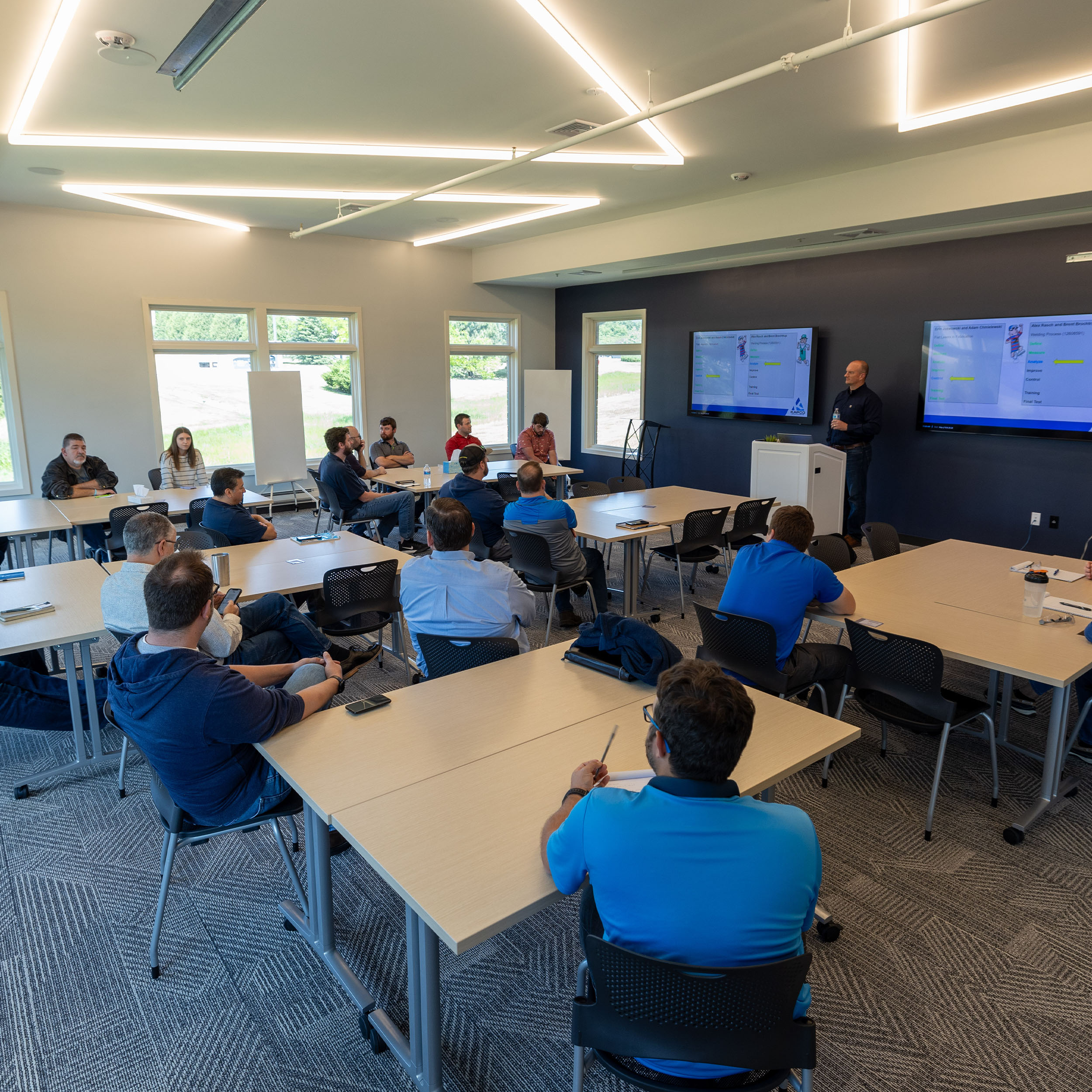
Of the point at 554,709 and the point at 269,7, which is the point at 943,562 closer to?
the point at 554,709

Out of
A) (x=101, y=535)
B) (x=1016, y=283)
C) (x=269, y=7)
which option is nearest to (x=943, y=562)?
(x=1016, y=283)

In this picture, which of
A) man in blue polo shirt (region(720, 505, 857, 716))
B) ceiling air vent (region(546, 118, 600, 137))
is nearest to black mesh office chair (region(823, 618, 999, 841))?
man in blue polo shirt (region(720, 505, 857, 716))

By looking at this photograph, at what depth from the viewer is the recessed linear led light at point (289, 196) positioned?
7.29 m

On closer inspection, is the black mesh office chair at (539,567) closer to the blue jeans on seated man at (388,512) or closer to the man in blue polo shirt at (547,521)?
the man in blue polo shirt at (547,521)

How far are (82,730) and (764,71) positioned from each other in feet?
14.7

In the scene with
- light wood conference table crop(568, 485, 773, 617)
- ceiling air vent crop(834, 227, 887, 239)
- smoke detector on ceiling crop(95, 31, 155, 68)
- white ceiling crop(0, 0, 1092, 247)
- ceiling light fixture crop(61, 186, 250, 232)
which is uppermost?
ceiling light fixture crop(61, 186, 250, 232)

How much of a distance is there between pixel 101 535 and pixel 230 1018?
5470mm

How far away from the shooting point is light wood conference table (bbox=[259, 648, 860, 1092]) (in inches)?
64.9

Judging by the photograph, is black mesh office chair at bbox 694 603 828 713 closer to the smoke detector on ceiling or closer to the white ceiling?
the white ceiling

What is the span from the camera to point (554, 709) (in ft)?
8.11

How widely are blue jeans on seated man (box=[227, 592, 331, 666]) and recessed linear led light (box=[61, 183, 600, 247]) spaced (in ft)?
15.0

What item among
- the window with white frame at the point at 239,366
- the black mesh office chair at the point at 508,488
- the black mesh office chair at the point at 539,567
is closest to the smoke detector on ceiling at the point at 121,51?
the black mesh office chair at the point at 539,567

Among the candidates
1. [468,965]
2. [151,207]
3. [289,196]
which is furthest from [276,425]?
[468,965]

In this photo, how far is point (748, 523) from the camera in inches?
238
